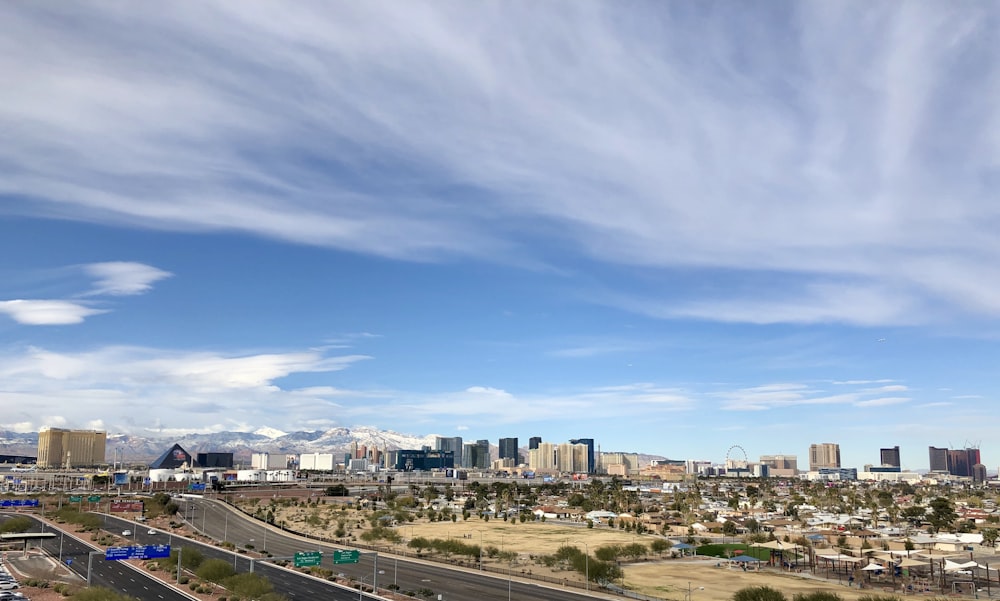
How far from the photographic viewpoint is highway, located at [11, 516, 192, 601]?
298 feet

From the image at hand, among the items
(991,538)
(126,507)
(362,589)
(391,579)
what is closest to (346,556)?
(362,589)

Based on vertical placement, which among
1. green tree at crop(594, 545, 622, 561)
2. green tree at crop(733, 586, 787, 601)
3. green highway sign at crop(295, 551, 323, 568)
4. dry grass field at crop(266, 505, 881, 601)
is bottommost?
dry grass field at crop(266, 505, 881, 601)

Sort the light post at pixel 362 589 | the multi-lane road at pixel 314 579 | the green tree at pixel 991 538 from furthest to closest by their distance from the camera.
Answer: the green tree at pixel 991 538 < the multi-lane road at pixel 314 579 < the light post at pixel 362 589

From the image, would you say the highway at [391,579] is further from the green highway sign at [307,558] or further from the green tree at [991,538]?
the green tree at [991,538]

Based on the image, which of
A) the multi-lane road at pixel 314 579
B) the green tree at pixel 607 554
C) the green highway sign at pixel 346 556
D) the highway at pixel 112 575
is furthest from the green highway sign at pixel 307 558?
the green tree at pixel 607 554

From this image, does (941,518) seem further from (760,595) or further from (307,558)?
(307,558)

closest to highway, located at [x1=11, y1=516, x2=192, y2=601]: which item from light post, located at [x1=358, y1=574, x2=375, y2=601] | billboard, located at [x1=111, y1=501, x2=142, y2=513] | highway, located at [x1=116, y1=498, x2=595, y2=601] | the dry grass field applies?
highway, located at [x1=116, y1=498, x2=595, y2=601]

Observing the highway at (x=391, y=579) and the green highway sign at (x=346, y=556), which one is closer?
the green highway sign at (x=346, y=556)

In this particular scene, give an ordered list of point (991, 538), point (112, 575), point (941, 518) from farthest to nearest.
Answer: point (941, 518) < point (991, 538) < point (112, 575)

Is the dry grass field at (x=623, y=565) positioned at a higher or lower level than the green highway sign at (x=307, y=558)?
lower

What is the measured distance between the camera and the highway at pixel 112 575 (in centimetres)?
9095

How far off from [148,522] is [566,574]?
395 feet

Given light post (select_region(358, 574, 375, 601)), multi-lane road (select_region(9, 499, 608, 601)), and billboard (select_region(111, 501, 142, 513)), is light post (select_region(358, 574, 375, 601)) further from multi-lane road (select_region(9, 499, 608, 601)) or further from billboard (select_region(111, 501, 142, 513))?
billboard (select_region(111, 501, 142, 513))

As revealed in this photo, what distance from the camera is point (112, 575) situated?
346 ft
